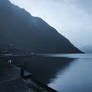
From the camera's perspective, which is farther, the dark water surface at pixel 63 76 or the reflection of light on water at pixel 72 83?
the dark water surface at pixel 63 76

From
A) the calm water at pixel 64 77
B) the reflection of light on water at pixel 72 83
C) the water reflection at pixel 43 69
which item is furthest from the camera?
the water reflection at pixel 43 69

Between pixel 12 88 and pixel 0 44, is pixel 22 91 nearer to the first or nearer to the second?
pixel 12 88

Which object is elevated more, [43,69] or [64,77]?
[43,69]

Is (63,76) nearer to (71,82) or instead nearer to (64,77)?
(64,77)

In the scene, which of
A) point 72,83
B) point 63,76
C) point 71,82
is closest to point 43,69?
point 63,76

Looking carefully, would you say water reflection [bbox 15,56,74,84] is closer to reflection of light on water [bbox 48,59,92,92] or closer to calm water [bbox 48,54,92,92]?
calm water [bbox 48,54,92,92]

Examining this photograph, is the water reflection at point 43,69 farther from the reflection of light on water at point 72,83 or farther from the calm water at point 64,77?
the reflection of light on water at point 72,83

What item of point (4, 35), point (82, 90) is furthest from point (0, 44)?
point (82, 90)

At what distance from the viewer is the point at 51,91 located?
18484 millimetres

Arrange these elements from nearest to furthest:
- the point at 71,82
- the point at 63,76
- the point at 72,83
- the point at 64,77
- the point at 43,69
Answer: the point at 72,83 → the point at 71,82 → the point at 64,77 → the point at 63,76 → the point at 43,69

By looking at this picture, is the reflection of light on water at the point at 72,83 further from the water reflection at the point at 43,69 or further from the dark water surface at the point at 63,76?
the water reflection at the point at 43,69

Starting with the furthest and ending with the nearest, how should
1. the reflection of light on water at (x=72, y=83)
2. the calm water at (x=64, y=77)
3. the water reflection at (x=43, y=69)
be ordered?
the water reflection at (x=43, y=69), the calm water at (x=64, y=77), the reflection of light on water at (x=72, y=83)

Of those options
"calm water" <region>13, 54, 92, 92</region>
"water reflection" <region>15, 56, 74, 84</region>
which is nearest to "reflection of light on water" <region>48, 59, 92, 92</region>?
"calm water" <region>13, 54, 92, 92</region>

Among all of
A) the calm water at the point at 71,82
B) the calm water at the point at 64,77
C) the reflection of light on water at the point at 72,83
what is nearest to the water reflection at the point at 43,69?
the calm water at the point at 64,77
